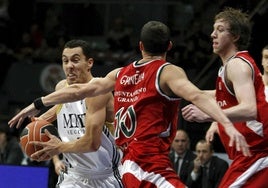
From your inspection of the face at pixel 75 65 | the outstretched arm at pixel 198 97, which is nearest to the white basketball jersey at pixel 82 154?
the face at pixel 75 65

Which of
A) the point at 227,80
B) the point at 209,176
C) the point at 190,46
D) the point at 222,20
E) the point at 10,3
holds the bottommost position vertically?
the point at 209,176

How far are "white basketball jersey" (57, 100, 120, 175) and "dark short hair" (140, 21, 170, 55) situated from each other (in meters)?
1.80

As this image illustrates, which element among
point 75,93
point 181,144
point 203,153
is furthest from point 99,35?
point 75,93

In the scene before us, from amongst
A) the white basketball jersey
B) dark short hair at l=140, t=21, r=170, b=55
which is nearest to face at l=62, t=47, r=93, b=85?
the white basketball jersey

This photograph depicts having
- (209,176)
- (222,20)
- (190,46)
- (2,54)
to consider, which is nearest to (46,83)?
(2,54)

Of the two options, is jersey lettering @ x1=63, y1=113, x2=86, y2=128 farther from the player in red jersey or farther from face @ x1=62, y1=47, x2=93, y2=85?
the player in red jersey

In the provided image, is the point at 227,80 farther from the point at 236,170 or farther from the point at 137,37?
the point at 137,37

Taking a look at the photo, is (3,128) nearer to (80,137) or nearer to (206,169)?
(206,169)

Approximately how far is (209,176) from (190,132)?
252 cm

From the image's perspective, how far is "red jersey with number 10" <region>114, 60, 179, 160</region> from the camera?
6.24m

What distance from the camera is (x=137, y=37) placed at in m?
17.9

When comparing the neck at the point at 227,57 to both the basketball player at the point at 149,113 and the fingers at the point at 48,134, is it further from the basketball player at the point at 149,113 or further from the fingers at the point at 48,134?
the fingers at the point at 48,134

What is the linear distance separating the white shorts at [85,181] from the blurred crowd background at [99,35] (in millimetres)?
5158

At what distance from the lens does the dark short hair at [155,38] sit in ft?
20.6
